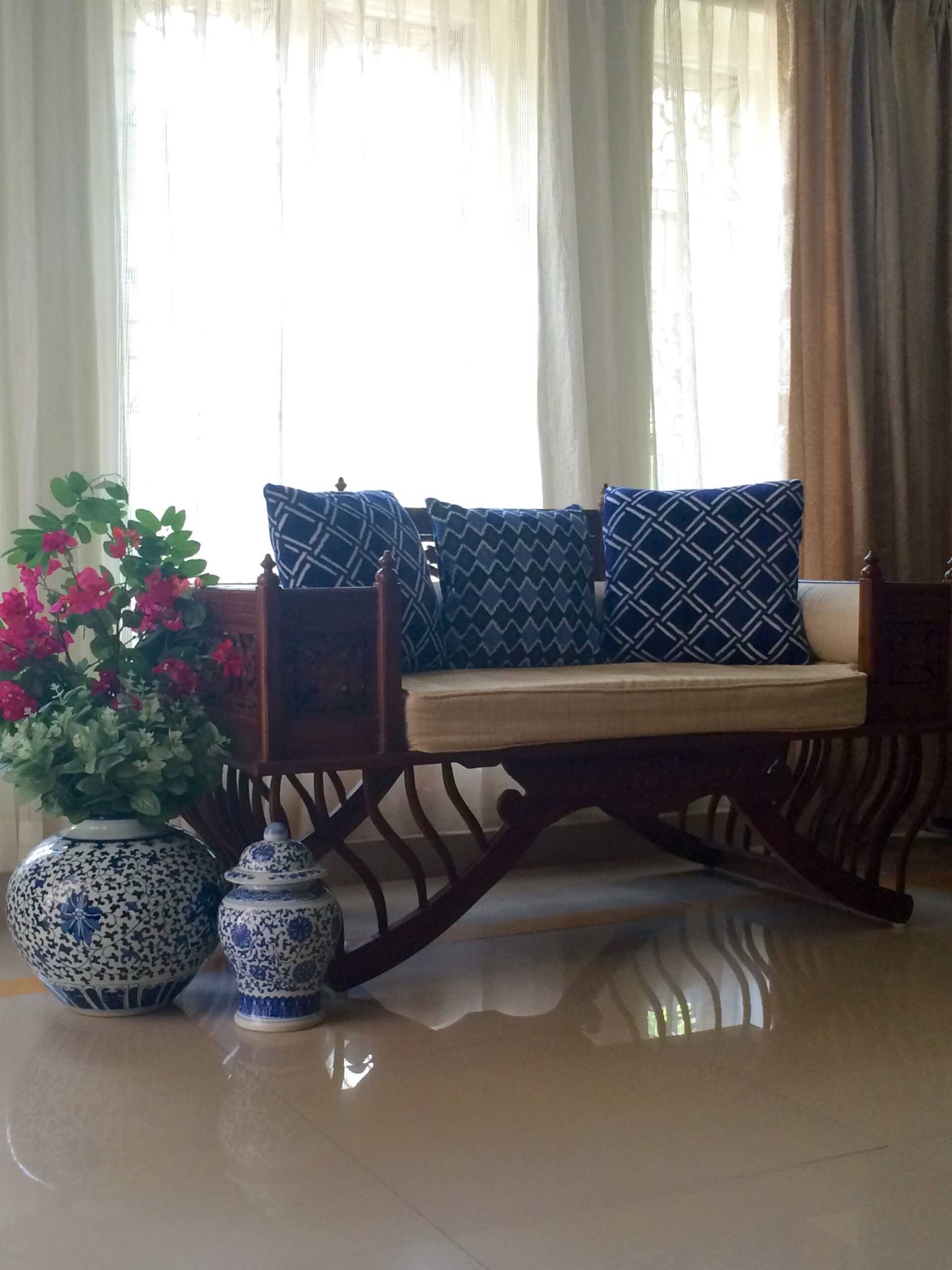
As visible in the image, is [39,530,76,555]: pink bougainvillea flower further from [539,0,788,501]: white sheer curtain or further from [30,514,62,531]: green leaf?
[539,0,788,501]: white sheer curtain

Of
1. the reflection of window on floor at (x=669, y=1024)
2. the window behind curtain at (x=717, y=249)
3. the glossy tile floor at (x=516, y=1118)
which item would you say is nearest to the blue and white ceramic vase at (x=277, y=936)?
the glossy tile floor at (x=516, y=1118)

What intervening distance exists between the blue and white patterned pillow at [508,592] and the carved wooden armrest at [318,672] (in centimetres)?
54

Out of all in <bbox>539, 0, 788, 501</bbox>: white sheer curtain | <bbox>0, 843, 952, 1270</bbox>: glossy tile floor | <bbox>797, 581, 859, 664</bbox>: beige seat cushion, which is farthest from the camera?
<bbox>539, 0, 788, 501</bbox>: white sheer curtain

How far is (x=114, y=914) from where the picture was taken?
2064 millimetres

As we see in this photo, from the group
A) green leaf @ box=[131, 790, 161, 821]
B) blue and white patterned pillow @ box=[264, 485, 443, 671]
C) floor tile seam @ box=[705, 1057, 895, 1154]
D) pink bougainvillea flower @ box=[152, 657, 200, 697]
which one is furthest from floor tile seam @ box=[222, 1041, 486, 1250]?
blue and white patterned pillow @ box=[264, 485, 443, 671]

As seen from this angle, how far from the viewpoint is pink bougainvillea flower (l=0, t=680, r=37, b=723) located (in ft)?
7.18

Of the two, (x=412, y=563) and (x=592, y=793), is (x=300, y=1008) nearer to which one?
(x=592, y=793)

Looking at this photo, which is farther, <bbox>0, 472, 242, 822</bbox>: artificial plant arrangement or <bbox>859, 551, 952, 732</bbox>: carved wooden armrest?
<bbox>859, 551, 952, 732</bbox>: carved wooden armrest

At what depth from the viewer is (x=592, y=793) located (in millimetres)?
2369

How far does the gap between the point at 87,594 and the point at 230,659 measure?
0.26 metres

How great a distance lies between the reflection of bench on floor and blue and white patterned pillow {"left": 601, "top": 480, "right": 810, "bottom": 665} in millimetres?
90

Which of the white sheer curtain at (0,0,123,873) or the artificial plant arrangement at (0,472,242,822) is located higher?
the white sheer curtain at (0,0,123,873)

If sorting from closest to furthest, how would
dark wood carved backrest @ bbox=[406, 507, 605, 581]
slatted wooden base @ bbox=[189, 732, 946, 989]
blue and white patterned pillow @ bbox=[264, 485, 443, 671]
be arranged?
1. slatted wooden base @ bbox=[189, 732, 946, 989]
2. blue and white patterned pillow @ bbox=[264, 485, 443, 671]
3. dark wood carved backrest @ bbox=[406, 507, 605, 581]

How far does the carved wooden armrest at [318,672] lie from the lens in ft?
6.86
